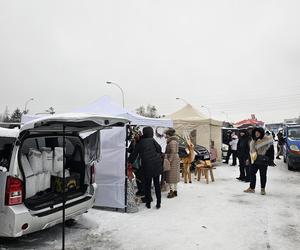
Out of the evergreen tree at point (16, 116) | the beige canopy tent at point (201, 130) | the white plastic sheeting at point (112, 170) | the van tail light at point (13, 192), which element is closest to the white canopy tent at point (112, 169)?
the white plastic sheeting at point (112, 170)

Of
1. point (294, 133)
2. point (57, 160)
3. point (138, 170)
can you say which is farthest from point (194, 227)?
point (294, 133)

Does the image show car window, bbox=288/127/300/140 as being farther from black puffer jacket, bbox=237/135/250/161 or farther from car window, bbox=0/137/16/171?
car window, bbox=0/137/16/171

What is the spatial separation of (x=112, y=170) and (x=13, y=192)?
2954 millimetres

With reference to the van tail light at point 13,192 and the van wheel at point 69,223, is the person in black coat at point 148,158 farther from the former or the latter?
the van tail light at point 13,192

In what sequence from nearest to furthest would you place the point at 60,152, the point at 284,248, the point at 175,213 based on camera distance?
the point at 284,248 < the point at 60,152 < the point at 175,213

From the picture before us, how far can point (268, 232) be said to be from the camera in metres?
5.51

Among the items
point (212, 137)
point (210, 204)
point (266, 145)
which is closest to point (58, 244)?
point (210, 204)

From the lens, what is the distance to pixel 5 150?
4441 mm

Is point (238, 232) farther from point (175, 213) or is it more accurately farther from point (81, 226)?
point (81, 226)

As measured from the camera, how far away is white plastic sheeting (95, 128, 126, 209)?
22.7ft

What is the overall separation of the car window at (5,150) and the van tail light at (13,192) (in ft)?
0.63

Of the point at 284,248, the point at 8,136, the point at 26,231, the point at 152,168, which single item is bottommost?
the point at 284,248

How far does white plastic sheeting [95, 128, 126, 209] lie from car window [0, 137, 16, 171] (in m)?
2.82

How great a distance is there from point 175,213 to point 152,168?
1.05 metres
